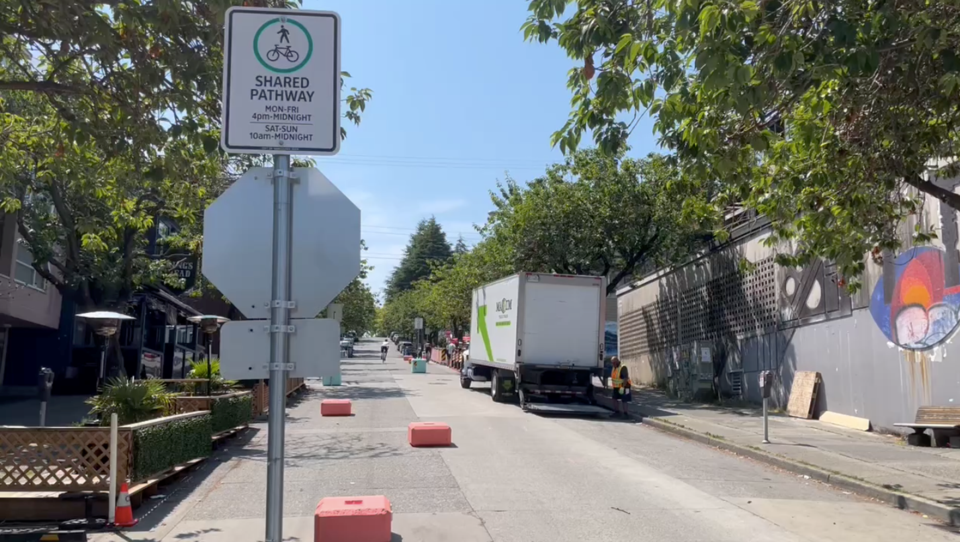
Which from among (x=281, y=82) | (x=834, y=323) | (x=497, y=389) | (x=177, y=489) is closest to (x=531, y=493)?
(x=177, y=489)

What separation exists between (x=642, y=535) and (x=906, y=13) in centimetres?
580

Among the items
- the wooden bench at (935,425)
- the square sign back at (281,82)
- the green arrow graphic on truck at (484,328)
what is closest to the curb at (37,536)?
the square sign back at (281,82)

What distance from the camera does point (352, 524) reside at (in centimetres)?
739

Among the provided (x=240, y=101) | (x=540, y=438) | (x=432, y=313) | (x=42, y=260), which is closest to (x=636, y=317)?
(x=540, y=438)

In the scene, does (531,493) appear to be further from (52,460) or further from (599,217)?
(599,217)

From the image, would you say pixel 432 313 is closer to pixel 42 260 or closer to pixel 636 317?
pixel 636 317

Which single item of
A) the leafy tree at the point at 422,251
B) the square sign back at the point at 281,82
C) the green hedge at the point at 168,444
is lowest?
the green hedge at the point at 168,444

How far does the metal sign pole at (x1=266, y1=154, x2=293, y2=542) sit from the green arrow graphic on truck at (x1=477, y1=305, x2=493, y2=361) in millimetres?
21268

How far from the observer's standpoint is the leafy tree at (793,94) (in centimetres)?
723

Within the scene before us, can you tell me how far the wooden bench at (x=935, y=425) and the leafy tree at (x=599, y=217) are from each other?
1250 cm

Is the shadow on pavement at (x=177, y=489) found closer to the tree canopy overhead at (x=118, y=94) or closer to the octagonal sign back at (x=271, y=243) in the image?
the tree canopy overhead at (x=118, y=94)

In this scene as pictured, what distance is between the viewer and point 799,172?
10.4 meters

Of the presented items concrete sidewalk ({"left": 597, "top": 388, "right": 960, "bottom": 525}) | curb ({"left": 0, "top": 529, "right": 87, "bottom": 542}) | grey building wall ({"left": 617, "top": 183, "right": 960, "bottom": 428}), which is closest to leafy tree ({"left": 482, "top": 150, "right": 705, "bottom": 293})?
grey building wall ({"left": 617, "top": 183, "right": 960, "bottom": 428})

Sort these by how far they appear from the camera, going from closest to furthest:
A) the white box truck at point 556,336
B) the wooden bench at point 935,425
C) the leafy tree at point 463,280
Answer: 1. the wooden bench at point 935,425
2. the white box truck at point 556,336
3. the leafy tree at point 463,280
